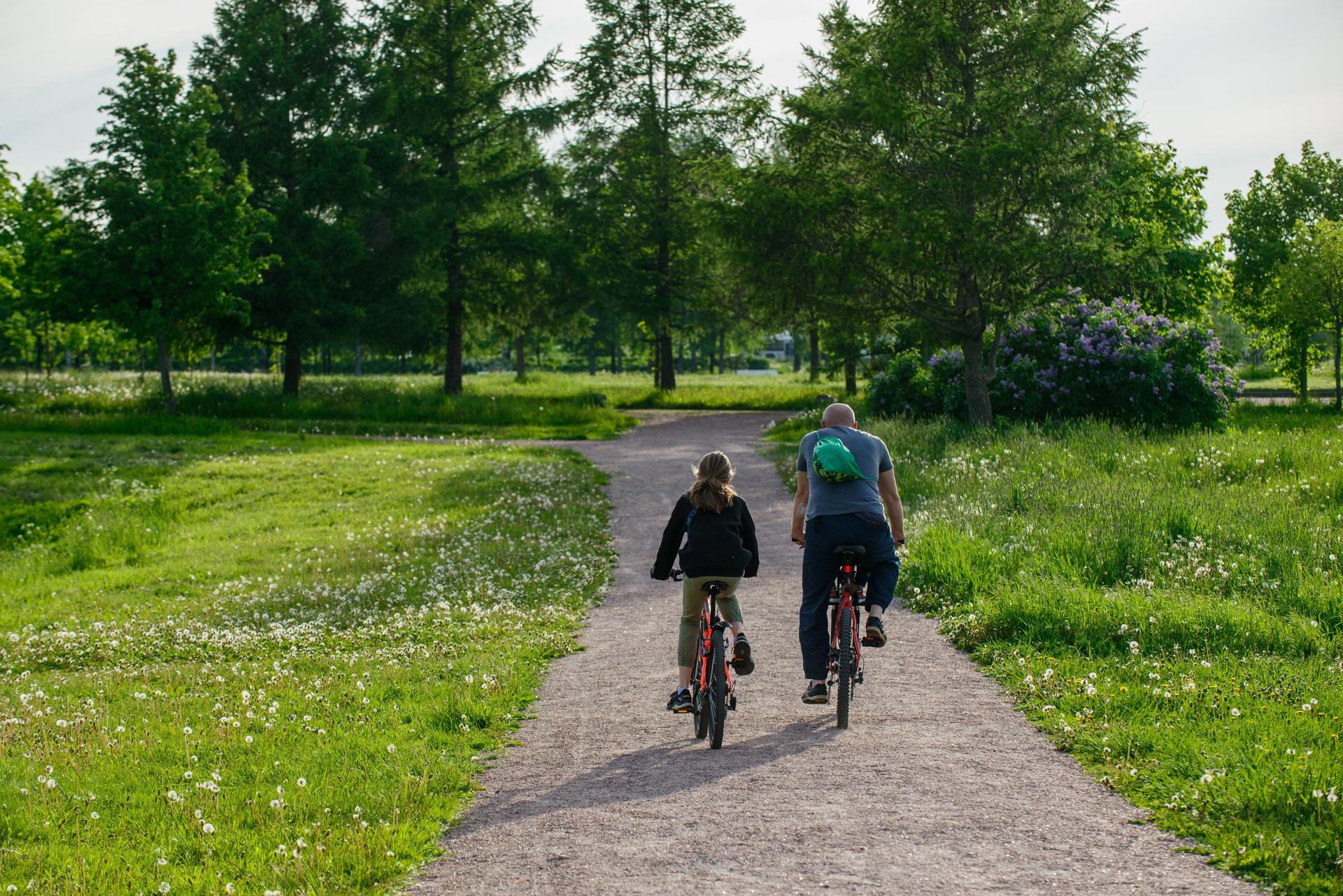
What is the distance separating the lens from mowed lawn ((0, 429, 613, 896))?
17.5 ft

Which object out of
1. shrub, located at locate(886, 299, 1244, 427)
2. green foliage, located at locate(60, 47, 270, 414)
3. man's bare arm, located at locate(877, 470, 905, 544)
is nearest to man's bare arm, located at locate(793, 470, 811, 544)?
man's bare arm, located at locate(877, 470, 905, 544)

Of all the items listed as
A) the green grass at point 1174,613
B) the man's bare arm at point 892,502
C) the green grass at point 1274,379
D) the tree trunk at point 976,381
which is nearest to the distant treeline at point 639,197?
the tree trunk at point 976,381

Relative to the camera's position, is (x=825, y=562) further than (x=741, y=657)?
Yes

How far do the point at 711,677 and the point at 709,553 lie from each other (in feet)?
2.53

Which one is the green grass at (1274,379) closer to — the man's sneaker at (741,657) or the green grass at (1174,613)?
the green grass at (1174,613)

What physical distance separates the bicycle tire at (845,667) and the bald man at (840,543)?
0.12 meters

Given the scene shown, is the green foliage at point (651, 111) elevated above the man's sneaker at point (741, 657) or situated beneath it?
elevated above

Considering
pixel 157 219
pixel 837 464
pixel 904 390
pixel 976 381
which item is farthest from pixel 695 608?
pixel 157 219

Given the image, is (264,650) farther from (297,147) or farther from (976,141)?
(297,147)

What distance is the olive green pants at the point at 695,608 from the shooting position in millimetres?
6926

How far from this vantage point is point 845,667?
694cm

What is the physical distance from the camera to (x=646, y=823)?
5.43 m

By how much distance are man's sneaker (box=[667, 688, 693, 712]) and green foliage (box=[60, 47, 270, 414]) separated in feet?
76.8

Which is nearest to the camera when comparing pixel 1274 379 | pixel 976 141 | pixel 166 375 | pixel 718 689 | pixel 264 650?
pixel 718 689
